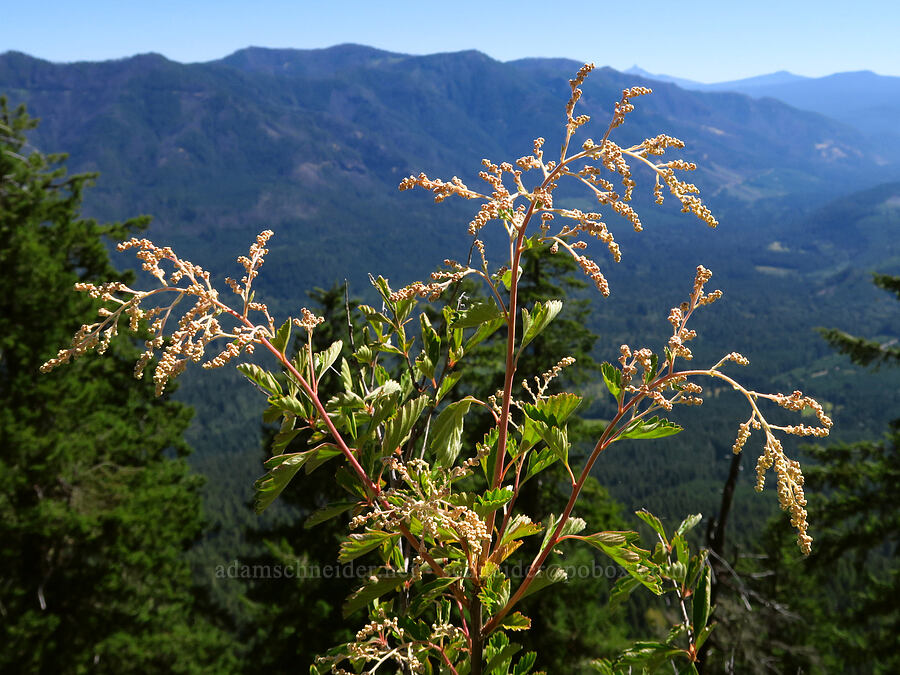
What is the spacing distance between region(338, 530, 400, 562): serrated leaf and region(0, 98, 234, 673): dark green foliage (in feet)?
38.0

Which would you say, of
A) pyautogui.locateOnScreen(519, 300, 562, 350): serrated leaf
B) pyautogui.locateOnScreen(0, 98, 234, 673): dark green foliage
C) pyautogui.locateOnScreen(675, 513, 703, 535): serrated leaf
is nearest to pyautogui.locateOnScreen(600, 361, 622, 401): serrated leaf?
pyautogui.locateOnScreen(519, 300, 562, 350): serrated leaf

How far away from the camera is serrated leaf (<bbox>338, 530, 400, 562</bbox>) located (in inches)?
45.8

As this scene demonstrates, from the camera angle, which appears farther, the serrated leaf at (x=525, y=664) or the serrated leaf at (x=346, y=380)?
the serrated leaf at (x=346, y=380)

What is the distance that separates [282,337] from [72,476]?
13.2 metres

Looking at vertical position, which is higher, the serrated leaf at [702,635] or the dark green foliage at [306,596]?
the serrated leaf at [702,635]

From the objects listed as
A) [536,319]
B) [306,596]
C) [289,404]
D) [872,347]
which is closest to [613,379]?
[536,319]

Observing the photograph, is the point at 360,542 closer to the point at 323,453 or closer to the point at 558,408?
the point at 323,453

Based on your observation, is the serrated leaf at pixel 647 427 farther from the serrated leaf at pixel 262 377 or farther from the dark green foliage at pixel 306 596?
the dark green foliage at pixel 306 596

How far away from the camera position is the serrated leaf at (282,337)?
46.4 inches

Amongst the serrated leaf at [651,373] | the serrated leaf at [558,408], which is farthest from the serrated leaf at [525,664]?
the serrated leaf at [651,373]

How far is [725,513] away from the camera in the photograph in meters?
6.60

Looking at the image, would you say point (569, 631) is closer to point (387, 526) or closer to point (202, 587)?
point (202, 587)

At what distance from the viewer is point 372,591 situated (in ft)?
4.25

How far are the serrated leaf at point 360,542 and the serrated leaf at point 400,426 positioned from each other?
0.20 metres
